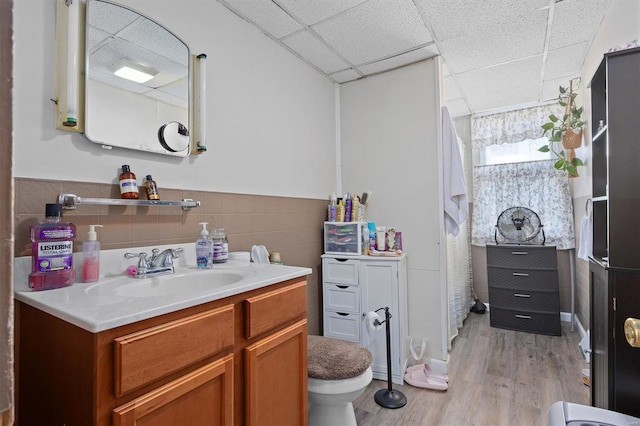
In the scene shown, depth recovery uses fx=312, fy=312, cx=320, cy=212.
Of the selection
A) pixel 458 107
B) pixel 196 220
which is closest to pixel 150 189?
pixel 196 220

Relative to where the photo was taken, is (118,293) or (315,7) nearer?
(118,293)

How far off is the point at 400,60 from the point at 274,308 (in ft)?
7.12

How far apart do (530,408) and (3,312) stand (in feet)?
8.01

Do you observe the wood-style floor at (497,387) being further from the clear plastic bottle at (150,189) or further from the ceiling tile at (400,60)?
the ceiling tile at (400,60)

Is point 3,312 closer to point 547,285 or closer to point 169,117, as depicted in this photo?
point 169,117

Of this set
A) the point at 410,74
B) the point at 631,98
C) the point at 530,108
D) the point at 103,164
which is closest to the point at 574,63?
the point at 530,108

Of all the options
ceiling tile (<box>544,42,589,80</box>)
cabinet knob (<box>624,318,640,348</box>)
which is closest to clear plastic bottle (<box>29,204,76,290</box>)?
cabinet knob (<box>624,318,640,348</box>)

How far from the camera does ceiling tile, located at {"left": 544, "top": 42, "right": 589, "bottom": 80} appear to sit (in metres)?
2.38

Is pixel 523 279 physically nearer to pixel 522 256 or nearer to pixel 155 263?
pixel 522 256

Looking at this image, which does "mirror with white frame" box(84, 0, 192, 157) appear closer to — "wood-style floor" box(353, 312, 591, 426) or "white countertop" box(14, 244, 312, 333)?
"white countertop" box(14, 244, 312, 333)

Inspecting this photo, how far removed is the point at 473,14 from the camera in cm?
193

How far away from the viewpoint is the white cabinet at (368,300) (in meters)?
2.21

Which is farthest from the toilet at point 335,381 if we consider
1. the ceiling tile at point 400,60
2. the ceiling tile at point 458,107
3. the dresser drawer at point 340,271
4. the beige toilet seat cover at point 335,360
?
the ceiling tile at point 458,107

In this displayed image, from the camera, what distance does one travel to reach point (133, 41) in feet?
4.49
